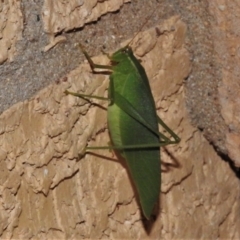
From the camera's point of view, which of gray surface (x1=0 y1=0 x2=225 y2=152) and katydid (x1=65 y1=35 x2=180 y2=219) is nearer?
gray surface (x1=0 y1=0 x2=225 y2=152)

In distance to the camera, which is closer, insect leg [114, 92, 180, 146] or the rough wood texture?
the rough wood texture

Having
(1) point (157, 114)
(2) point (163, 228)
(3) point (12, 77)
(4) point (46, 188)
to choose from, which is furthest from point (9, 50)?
(2) point (163, 228)

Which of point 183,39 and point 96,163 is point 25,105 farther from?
point 183,39

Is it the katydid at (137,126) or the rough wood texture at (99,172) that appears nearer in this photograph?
the rough wood texture at (99,172)

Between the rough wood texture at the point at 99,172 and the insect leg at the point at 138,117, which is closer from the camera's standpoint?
the rough wood texture at the point at 99,172
